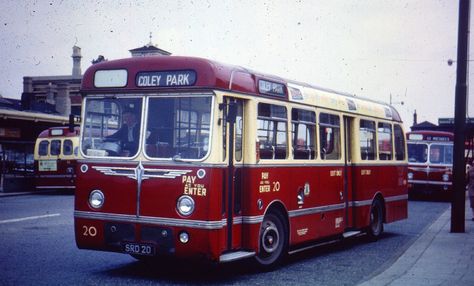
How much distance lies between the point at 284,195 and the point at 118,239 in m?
2.76

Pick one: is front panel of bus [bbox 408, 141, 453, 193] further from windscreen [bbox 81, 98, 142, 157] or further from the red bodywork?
windscreen [bbox 81, 98, 142, 157]

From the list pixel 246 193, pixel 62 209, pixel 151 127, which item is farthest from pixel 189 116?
pixel 62 209

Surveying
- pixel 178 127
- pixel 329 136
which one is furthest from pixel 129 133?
pixel 329 136

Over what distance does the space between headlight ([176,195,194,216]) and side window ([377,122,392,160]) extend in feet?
24.3

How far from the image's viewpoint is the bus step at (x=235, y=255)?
8.90 m

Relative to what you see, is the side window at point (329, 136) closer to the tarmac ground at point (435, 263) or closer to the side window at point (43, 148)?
the tarmac ground at point (435, 263)

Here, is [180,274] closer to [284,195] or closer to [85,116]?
[284,195]

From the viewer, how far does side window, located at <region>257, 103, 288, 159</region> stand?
9.97 m

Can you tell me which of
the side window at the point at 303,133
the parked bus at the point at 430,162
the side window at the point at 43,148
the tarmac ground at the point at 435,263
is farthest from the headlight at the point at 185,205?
the parked bus at the point at 430,162

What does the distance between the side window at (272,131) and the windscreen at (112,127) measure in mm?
1835

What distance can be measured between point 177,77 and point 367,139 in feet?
21.1

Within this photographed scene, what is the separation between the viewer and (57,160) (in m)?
27.8

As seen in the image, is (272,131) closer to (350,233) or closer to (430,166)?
(350,233)

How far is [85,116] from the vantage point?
9844 mm
